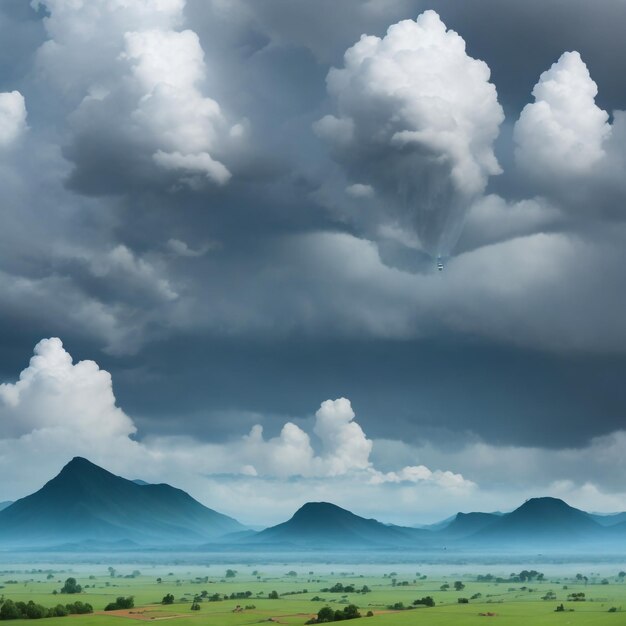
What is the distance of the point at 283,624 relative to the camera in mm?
178250

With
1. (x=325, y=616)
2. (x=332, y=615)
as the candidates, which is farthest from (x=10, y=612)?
(x=332, y=615)

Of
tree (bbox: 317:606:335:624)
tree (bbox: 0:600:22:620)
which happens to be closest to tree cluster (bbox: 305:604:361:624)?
tree (bbox: 317:606:335:624)

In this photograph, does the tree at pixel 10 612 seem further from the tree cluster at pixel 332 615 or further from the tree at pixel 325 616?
the tree at pixel 325 616

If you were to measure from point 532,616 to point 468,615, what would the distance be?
1362cm

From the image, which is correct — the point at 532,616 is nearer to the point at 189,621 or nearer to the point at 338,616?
the point at 338,616

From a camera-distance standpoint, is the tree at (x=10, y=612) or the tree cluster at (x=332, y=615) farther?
the tree at (x=10, y=612)

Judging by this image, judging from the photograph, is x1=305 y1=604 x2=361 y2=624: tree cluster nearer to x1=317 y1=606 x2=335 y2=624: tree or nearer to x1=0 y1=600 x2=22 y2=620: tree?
x1=317 y1=606 x2=335 y2=624: tree

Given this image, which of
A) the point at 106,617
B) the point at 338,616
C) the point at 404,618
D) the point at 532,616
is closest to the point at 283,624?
the point at 338,616

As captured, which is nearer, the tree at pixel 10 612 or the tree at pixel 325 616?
the tree at pixel 325 616

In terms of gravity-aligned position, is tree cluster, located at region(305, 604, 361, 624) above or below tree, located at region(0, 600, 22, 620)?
below

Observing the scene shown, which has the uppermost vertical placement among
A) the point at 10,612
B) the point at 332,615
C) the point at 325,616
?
the point at 10,612

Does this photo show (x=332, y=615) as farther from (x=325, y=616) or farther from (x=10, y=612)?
(x=10, y=612)

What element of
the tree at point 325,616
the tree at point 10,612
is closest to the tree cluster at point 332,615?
the tree at point 325,616

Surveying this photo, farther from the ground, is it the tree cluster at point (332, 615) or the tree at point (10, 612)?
the tree at point (10, 612)
